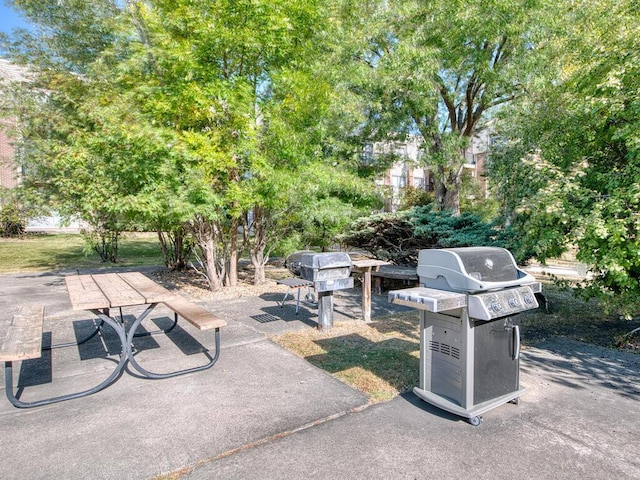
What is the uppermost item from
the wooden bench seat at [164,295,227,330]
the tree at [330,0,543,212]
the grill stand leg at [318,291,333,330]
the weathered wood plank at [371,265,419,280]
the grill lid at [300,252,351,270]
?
the tree at [330,0,543,212]

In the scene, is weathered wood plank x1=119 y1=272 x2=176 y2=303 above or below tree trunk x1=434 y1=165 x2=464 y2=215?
below

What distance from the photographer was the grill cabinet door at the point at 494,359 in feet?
9.83

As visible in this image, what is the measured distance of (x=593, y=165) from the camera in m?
5.32

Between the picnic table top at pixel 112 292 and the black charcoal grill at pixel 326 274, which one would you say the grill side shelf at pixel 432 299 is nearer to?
the black charcoal grill at pixel 326 274

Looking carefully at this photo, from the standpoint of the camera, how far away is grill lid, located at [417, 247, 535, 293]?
116 inches

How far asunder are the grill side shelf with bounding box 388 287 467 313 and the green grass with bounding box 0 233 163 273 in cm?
1240

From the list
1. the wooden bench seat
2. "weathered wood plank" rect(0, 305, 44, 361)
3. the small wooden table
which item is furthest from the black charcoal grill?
"weathered wood plank" rect(0, 305, 44, 361)

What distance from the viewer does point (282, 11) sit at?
24.4ft

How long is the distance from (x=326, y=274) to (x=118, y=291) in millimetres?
2566

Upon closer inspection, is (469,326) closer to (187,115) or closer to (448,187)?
(187,115)

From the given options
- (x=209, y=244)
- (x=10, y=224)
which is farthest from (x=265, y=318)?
(x=10, y=224)

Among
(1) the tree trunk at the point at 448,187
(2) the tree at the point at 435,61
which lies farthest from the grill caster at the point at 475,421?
(1) the tree trunk at the point at 448,187

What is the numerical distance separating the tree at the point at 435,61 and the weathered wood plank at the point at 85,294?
7.84m

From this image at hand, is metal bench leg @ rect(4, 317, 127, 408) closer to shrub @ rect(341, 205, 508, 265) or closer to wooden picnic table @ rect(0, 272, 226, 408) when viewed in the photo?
wooden picnic table @ rect(0, 272, 226, 408)
